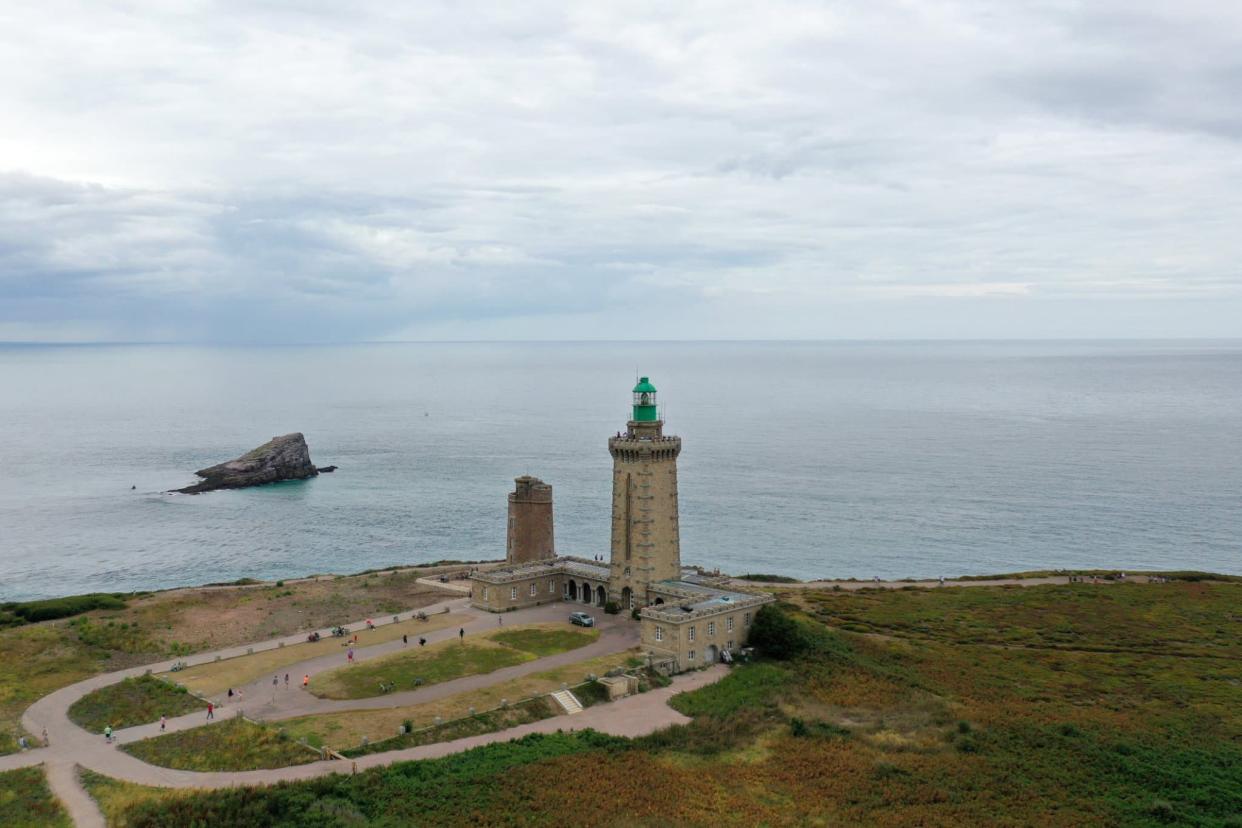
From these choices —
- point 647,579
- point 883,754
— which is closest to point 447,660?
point 647,579

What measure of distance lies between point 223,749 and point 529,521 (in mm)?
37911

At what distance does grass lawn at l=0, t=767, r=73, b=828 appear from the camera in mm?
34969

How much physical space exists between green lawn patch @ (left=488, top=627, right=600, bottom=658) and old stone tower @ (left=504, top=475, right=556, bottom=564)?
15.7 metres

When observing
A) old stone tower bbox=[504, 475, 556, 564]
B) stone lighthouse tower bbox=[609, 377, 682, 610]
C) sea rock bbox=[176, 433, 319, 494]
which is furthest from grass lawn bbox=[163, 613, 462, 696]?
sea rock bbox=[176, 433, 319, 494]

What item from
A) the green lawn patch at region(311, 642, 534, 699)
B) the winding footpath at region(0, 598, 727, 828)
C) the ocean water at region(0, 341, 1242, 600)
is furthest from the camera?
the ocean water at region(0, 341, 1242, 600)

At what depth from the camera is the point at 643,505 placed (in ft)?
211

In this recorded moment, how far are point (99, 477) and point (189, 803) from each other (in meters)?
133

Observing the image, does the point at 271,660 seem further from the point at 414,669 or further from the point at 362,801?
the point at 362,801

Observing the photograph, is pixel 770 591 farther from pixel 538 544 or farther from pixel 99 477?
pixel 99 477

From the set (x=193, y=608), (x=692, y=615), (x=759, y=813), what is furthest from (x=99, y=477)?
(x=759, y=813)

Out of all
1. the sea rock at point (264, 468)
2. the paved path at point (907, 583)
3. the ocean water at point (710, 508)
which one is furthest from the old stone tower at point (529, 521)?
the sea rock at point (264, 468)

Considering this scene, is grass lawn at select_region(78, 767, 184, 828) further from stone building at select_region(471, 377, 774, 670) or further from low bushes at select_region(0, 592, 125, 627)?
low bushes at select_region(0, 592, 125, 627)

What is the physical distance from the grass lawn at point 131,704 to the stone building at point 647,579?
24004 millimetres

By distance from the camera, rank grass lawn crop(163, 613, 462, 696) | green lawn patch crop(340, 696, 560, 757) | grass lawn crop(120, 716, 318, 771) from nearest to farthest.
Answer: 1. grass lawn crop(120, 716, 318, 771)
2. green lawn patch crop(340, 696, 560, 757)
3. grass lawn crop(163, 613, 462, 696)
